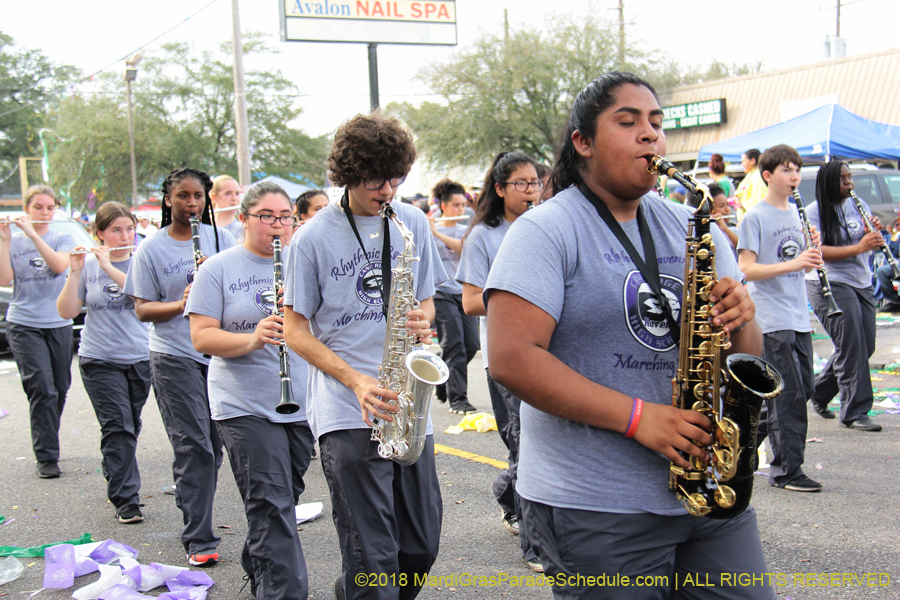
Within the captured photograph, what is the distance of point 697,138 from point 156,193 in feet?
89.2

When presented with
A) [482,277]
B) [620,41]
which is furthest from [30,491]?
[620,41]

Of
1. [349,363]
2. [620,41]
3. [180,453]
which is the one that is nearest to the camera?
[349,363]

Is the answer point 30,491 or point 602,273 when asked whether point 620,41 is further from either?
point 602,273

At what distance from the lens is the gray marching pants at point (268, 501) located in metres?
3.38

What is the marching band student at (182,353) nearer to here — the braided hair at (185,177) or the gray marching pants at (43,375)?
the braided hair at (185,177)

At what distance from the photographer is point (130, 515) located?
517 cm

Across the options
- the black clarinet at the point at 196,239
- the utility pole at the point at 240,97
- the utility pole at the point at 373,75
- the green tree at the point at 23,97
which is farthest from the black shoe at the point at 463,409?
the green tree at the point at 23,97

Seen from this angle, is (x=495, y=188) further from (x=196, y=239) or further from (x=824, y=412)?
(x=824, y=412)

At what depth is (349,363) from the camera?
3.03 metres

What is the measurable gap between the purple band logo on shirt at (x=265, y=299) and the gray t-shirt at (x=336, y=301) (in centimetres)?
77

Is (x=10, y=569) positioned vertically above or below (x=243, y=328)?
below

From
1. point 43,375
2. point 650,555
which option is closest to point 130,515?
point 43,375

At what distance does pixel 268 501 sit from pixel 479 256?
6.05ft

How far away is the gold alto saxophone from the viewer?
192 cm
